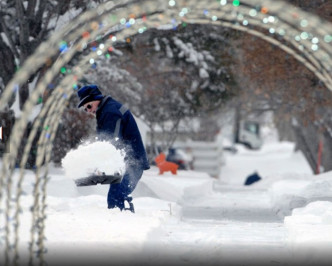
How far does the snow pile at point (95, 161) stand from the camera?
9.55 m

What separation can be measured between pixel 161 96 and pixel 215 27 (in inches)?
205

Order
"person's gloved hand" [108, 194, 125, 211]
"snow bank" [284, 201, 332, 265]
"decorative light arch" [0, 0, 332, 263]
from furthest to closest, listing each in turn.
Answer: "person's gloved hand" [108, 194, 125, 211] → "snow bank" [284, 201, 332, 265] → "decorative light arch" [0, 0, 332, 263]

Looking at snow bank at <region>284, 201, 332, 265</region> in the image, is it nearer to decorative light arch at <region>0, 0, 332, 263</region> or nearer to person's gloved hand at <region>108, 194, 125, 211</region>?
decorative light arch at <region>0, 0, 332, 263</region>

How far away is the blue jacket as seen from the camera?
1006 centimetres

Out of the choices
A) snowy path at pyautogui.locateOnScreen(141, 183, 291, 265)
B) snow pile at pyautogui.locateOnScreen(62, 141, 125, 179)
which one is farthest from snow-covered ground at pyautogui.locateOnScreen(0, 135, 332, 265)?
snow pile at pyautogui.locateOnScreen(62, 141, 125, 179)

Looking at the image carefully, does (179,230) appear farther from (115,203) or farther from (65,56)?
(65,56)

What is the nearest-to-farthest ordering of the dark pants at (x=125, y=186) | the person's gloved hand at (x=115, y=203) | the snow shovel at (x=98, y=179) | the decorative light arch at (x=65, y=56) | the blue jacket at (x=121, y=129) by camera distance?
1. the decorative light arch at (x=65, y=56)
2. the snow shovel at (x=98, y=179)
3. the blue jacket at (x=121, y=129)
4. the dark pants at (x=125, y=186)
5. the person's gloved hand at (x=115, y=203)

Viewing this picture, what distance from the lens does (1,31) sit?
1838cm

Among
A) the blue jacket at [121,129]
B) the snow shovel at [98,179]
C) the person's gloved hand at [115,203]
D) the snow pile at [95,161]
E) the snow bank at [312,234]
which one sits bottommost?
the snow bank at [312,234]

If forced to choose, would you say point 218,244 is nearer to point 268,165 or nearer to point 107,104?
point 107,104

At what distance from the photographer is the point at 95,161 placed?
9586 millimetres

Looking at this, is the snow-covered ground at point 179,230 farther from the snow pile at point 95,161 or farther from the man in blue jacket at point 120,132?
the snow pile at point 95,161

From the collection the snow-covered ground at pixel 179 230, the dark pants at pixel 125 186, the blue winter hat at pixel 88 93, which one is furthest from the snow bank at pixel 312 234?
the blue winter hat at pixel 88 93

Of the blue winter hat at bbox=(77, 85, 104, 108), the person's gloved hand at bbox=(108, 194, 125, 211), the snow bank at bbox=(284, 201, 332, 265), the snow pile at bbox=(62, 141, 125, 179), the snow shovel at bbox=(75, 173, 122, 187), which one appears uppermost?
the blue winter hat at bbox=(77, 85, 104, 108)
